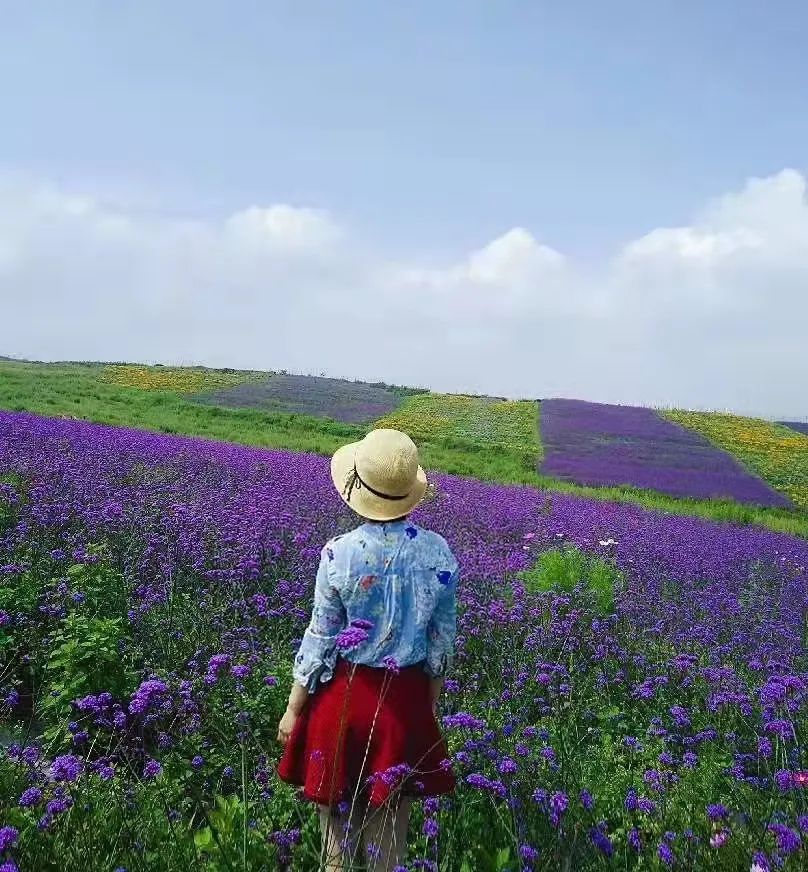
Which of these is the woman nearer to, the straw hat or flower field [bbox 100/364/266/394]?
the straw hat

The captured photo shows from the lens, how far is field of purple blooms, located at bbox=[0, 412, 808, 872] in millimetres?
2531

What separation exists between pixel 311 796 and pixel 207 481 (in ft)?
20.2

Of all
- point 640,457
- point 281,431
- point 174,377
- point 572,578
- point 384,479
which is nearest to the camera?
point 384,479

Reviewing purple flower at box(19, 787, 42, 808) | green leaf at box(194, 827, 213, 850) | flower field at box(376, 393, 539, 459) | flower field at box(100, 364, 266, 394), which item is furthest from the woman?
flower field at box(100, 364, 266, 394)

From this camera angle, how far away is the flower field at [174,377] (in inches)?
1275

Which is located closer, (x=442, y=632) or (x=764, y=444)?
(x=442, y=632)

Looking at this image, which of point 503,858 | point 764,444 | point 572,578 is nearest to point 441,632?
point 503,858

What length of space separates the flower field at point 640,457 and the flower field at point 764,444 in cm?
63

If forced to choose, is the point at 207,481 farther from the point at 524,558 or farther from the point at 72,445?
the point at 524,558

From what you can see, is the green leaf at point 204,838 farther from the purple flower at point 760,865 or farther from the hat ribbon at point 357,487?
the purple flower at point 760,865

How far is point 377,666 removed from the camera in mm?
2502

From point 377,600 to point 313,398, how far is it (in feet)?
99.1

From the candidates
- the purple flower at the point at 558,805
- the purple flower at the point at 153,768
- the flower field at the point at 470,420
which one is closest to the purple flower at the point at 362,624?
the purple flower at the point at 558,805

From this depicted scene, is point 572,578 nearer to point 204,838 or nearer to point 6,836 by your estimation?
point 204,838
